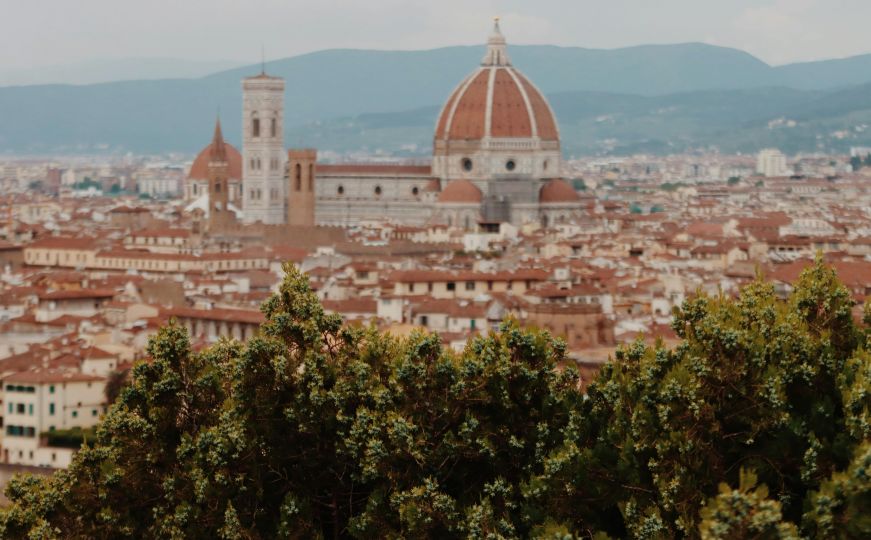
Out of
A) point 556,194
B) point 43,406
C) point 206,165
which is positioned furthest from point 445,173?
point 43,406

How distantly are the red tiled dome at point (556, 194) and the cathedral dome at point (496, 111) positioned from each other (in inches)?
136

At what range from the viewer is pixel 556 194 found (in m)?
115

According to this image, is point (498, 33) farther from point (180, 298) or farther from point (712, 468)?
point (712, 468)

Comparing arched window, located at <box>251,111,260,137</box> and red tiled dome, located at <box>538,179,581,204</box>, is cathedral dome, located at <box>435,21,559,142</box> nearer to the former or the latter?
red tiled dome, located at <box>538,179,581,204</box>

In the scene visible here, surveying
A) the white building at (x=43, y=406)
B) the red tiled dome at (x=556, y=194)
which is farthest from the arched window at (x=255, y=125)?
the white building at (x=43, y=406)

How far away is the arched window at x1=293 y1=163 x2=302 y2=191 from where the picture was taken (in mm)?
112688

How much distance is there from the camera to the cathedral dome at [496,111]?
117875mm

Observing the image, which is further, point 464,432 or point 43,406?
point 43,406

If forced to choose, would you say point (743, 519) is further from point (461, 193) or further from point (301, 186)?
point (301, 186)

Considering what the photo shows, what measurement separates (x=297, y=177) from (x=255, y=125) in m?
5.32

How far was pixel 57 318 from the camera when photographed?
56781mm

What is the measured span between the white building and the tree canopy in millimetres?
18705

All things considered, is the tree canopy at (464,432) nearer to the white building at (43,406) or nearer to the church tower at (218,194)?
the white building at (43,406)

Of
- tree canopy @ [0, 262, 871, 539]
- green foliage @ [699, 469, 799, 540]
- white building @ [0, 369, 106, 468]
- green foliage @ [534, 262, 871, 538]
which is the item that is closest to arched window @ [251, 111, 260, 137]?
white building @ [0, 369, 106, 468]
